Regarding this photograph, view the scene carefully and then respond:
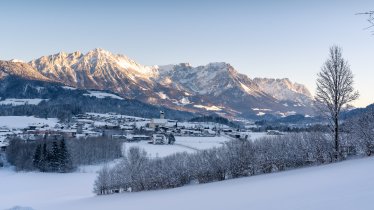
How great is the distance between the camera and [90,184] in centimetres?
8862

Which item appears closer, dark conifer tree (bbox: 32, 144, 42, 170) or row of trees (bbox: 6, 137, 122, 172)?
row of trees (bbox: 6, 137, 122, 172)

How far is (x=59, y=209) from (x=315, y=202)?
29480mm

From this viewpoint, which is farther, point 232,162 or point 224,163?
point 224,163

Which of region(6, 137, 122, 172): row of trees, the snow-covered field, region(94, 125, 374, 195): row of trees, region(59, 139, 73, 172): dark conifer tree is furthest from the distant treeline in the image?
region(6, 137, 122, 172): row of trees

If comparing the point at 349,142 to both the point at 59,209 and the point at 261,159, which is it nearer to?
the point at 261,159

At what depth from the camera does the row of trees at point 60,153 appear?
389 ft

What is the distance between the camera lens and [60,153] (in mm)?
117812

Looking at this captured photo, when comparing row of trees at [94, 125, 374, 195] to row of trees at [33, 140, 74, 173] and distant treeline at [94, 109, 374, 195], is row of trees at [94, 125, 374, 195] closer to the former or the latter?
distant treeline at [94, 109, 374, 195]

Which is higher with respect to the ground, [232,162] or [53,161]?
[232,162]

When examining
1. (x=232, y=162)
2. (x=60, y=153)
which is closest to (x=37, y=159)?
(x=60, y=153)

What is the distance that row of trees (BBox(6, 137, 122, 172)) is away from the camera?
11850 cm

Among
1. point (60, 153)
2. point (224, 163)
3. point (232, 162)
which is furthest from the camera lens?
point (60, 153)

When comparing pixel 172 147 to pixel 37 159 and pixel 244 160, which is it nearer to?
pixel 37 159

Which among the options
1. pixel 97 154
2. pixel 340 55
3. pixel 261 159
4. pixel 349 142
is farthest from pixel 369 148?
pixel 97 154
